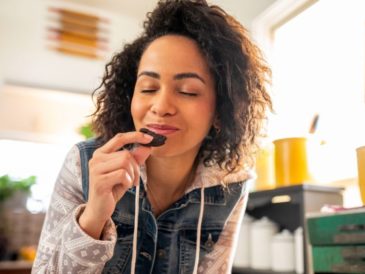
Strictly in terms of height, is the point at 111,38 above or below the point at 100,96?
above

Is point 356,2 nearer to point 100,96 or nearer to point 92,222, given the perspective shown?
point 100,96

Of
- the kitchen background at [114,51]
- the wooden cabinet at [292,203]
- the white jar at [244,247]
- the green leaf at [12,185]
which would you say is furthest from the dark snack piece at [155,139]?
the green leaf at [12,185]

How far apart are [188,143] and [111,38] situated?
2.19 metres

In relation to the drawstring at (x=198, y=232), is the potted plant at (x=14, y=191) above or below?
above

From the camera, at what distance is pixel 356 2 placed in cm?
180

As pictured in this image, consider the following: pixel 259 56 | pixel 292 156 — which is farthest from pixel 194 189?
pixel 292 156

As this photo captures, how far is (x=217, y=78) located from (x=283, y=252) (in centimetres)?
97

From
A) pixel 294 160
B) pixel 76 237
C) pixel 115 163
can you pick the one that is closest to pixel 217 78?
pixel 115 163

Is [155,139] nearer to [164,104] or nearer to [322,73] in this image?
[164,104]

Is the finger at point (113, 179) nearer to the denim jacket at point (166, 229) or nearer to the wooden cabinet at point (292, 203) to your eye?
the denim jacket at point (166, 229)

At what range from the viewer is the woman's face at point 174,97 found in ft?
2.79

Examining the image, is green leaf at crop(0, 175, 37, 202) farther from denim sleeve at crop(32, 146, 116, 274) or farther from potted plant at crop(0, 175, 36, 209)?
denim sleeve at crop(32, 146, 116, 274)

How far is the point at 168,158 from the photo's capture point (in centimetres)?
97

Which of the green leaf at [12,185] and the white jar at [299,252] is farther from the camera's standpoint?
the green leaf at [12,185]
